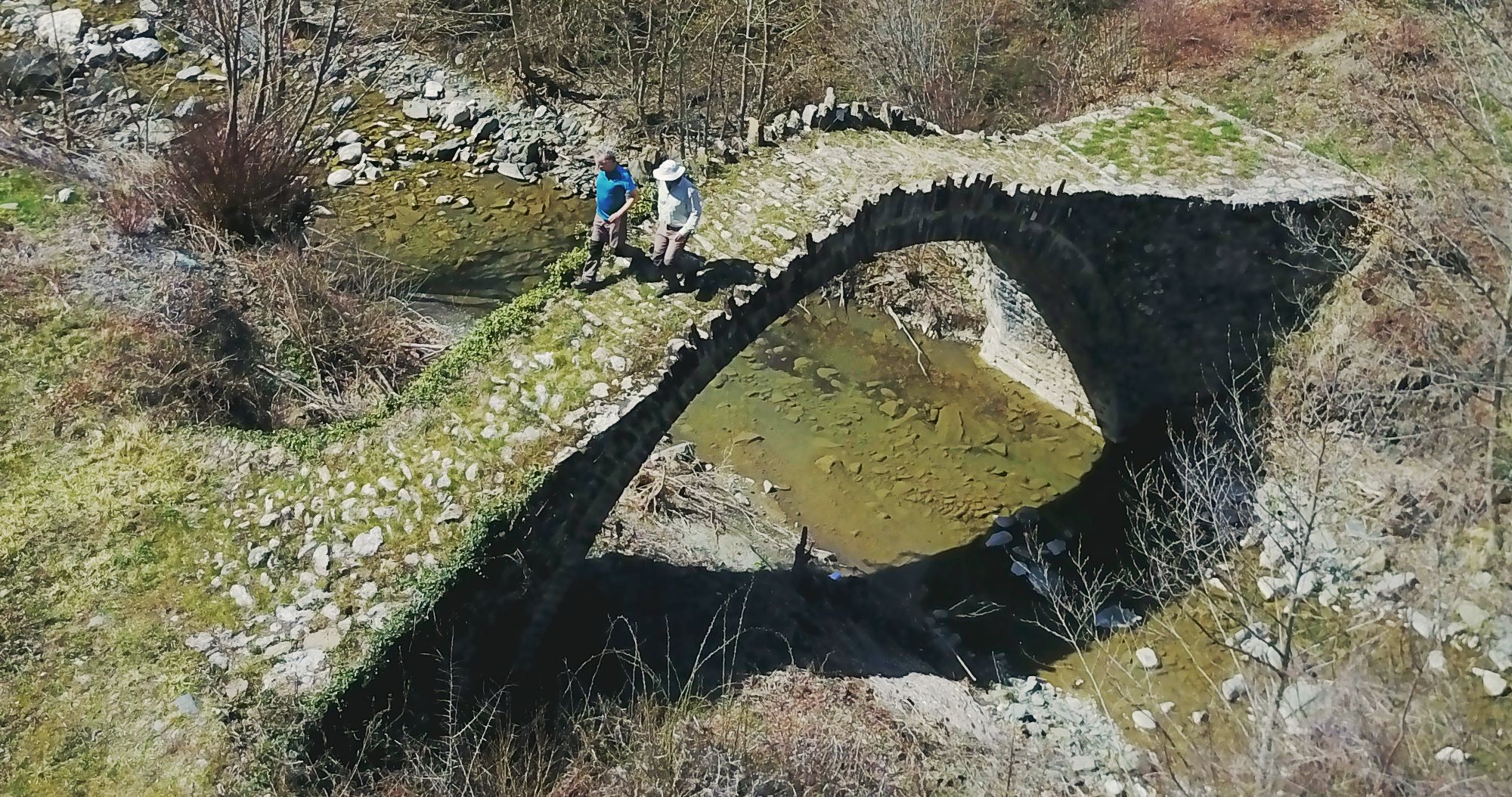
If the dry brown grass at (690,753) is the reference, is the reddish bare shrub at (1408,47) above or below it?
above

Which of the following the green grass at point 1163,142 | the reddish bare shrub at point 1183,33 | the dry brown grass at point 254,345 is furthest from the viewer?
the reddish bare shrub at point 1183,33

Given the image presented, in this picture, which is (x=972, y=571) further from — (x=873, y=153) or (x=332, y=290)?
(x=332, y=290)

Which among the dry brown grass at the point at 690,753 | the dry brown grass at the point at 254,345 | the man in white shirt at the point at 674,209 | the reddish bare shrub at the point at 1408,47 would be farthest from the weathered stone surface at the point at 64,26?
the reddish bare shrub at the point at 1408,47

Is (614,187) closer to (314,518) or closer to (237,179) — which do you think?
(314,518)

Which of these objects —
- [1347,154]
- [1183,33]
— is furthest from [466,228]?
[1347,154]

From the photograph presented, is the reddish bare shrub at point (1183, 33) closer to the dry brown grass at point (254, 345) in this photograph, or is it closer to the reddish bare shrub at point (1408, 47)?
the reddish bare shrub at point (1408, 47)

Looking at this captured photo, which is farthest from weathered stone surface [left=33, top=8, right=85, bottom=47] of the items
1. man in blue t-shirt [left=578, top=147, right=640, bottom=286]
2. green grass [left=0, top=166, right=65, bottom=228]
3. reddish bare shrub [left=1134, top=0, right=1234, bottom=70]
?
reddish bare shrub [left=1134, top=0, right=1234, bottom=70]
